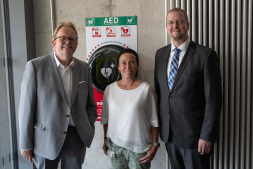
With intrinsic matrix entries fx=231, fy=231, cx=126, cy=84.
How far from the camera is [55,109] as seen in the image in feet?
5.82

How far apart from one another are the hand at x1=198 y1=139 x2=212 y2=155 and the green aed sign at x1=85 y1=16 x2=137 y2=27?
1459mm

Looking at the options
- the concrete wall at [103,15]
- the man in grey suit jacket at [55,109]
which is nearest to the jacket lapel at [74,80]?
the man in grey suit jacket at [55,109]

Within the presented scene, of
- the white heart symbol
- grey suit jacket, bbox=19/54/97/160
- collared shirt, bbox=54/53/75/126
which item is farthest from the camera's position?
the white heart symbol

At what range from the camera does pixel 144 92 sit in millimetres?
2033

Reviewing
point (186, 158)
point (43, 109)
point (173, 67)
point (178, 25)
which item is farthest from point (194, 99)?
point (43, 109)

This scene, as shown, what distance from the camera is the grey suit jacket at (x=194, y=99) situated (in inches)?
71.9

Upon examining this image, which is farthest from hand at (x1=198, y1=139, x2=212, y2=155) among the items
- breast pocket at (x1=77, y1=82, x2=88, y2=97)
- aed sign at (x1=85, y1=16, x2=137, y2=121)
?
aed sign at (x1=85, y1=16, x2=137, y2=121)

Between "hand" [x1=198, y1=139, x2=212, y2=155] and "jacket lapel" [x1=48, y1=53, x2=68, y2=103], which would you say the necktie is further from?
"jacket lapel" [x1=48, y1=53, x2=68, y2=103]

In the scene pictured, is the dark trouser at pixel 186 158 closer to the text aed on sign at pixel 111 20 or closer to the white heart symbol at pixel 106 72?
the white heart symbol at pixel 106 72

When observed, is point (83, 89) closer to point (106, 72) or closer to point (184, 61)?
point (106, 72)

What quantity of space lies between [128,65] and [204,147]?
3.05ft

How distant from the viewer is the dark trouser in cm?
192

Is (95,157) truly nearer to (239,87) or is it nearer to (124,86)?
(124,86)

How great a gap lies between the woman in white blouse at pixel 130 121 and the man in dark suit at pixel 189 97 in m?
0.13
